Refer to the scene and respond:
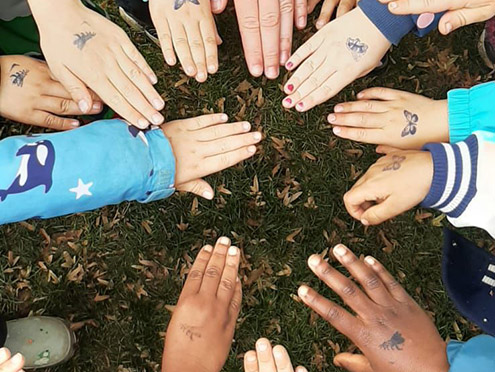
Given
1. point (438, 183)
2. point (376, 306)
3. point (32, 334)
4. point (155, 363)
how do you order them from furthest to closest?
point (155, 363) → point (32, 334) → point (376, 306) → point (438, 183)

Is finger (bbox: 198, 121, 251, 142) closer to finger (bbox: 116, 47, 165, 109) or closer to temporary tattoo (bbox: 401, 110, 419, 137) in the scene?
finger (bbox: 116, 47, 165, 109)

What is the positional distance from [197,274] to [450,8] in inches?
56.7

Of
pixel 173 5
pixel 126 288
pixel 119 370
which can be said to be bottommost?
pixel 119 370

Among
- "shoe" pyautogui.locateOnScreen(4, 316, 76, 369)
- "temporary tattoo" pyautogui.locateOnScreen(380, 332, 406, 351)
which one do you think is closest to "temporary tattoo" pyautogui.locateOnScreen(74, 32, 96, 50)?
"shoe" pyautogui.locateOnScreen(4, 316, 76, 369)

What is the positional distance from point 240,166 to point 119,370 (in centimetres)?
113

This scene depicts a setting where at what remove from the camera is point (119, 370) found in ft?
8.61

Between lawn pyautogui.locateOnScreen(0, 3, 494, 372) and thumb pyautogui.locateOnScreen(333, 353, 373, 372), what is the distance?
28 centimetres

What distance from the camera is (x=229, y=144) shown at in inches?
90.9

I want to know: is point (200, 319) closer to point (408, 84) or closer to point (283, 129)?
point (283, 129)

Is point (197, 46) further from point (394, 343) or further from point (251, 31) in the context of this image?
point (394, 343)

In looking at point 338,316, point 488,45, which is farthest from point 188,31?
point 488,45

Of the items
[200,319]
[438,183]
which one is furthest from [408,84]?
[200,319]

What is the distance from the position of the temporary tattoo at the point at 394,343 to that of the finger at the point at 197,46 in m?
1.30

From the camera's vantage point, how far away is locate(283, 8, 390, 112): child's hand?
7.38ft
